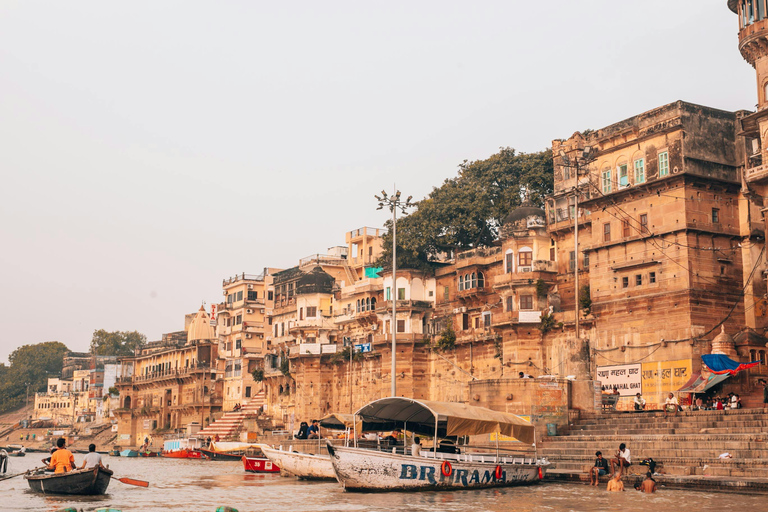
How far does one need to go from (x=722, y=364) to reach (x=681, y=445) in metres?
8.07

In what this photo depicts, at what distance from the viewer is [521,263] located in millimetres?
47000

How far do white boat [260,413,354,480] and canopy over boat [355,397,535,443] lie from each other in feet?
8.22

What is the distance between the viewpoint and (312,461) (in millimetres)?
30906

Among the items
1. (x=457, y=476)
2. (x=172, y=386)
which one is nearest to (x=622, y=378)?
(x=457, y=476)

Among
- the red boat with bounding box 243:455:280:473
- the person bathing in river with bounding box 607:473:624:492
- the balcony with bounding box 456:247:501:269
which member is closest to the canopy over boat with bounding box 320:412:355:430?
the red boat with bounding box 243:455:280:473

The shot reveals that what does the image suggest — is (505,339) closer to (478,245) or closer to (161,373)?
(478,245)

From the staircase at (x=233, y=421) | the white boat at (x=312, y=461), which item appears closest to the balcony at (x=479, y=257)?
the white boat at (x=312, y=461)

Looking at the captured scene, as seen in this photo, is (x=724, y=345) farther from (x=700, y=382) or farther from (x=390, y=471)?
(x=390, y=471)

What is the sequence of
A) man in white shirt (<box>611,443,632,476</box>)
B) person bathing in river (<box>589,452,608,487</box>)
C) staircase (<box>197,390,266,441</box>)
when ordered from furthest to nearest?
staircase (<box>197,390,266,441</box>)
person bathing in river (<box>589,452,608,487</box>)
man in white shirt (<box>611,443,632,476</box>)

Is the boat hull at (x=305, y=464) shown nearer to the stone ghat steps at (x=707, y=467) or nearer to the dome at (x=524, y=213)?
the stone ghat steps at (x=707, y=467)

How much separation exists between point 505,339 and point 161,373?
5418 cm

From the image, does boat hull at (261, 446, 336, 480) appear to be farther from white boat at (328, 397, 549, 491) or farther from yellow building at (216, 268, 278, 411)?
yellow building at (216, 268, 278, 411)

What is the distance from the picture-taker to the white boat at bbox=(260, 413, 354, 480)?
30.4 meters

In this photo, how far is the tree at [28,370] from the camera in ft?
456
